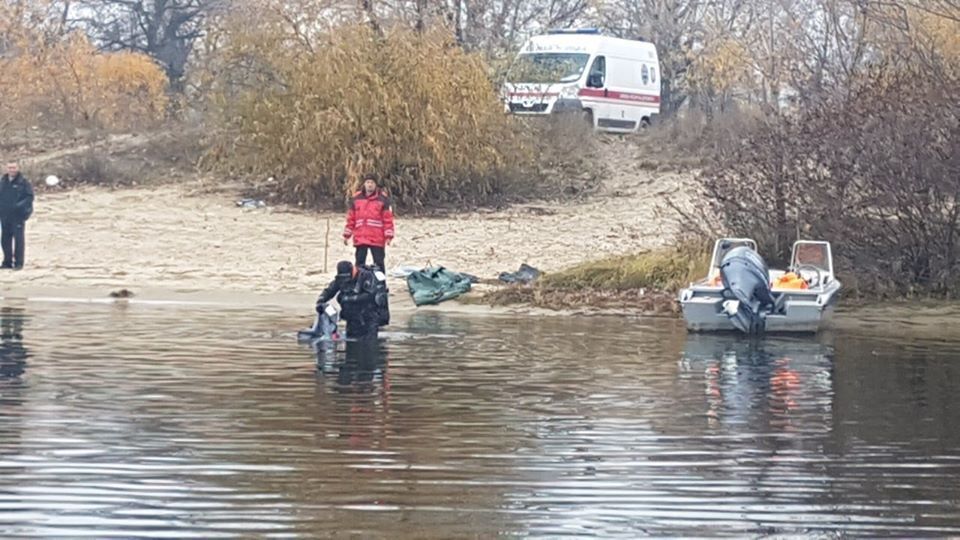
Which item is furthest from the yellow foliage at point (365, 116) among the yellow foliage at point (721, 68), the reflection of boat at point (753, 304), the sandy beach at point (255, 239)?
the yellow foliage at point (721, 68)

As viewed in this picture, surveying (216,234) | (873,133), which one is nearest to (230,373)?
(873,133)

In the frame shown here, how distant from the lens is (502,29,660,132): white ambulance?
36500 mm

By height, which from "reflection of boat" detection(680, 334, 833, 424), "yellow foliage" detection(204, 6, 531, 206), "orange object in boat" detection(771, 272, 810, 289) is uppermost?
"yellow foliage" detection(204, 6, 531, 206)

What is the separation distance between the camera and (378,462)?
34.0ft

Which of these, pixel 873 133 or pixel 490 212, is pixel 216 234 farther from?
pixel 873 133

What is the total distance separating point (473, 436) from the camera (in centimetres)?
1148

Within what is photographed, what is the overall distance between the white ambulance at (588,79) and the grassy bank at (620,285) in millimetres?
12434

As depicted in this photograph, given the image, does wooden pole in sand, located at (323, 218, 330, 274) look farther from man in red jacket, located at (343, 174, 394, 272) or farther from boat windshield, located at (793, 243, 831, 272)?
boat windshield, located at (793, 243, 831, 272)

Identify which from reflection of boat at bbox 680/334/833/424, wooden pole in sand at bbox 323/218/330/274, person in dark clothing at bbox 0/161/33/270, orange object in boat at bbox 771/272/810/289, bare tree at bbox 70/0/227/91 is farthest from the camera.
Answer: bare tree at bbox 70/0/227/91

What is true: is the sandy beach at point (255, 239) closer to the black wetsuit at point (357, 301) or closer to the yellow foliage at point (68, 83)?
the black wetsuit at point (357, 301)

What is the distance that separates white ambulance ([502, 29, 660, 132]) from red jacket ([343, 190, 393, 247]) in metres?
13.5

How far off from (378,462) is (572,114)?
27.2 metres

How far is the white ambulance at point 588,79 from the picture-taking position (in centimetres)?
3650

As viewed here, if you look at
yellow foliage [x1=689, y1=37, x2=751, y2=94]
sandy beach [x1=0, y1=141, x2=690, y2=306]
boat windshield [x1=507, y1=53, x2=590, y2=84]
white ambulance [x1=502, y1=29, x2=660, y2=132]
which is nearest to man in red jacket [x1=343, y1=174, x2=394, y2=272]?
sandy beach [x1=0, y1=141, x2=690, y2=306]
